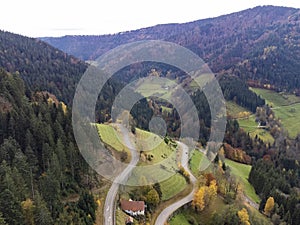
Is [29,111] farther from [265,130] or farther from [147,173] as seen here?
[265,130]

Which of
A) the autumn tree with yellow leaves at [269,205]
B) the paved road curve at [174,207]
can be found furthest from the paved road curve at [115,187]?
the autumn tree with yellow leaves at [269,205]

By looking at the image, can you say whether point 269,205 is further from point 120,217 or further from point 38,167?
point 38,167

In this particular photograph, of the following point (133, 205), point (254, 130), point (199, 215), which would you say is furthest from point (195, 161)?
point (254, 130)

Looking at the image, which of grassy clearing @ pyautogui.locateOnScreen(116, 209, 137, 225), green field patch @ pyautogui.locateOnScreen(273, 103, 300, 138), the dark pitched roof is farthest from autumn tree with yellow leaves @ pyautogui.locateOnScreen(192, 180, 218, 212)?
green field patch @ pyautogui.locateOnScreen(273, 103, 300, 138)

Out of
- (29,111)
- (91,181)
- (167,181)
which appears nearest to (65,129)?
(29,111)

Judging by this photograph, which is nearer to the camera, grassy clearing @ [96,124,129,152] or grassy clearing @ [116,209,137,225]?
grassy clearing @ [116,209,137,225]

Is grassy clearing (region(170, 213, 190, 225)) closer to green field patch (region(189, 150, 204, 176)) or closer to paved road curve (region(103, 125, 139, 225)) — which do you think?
paved road curve (region(103, 125, 139, 225))
